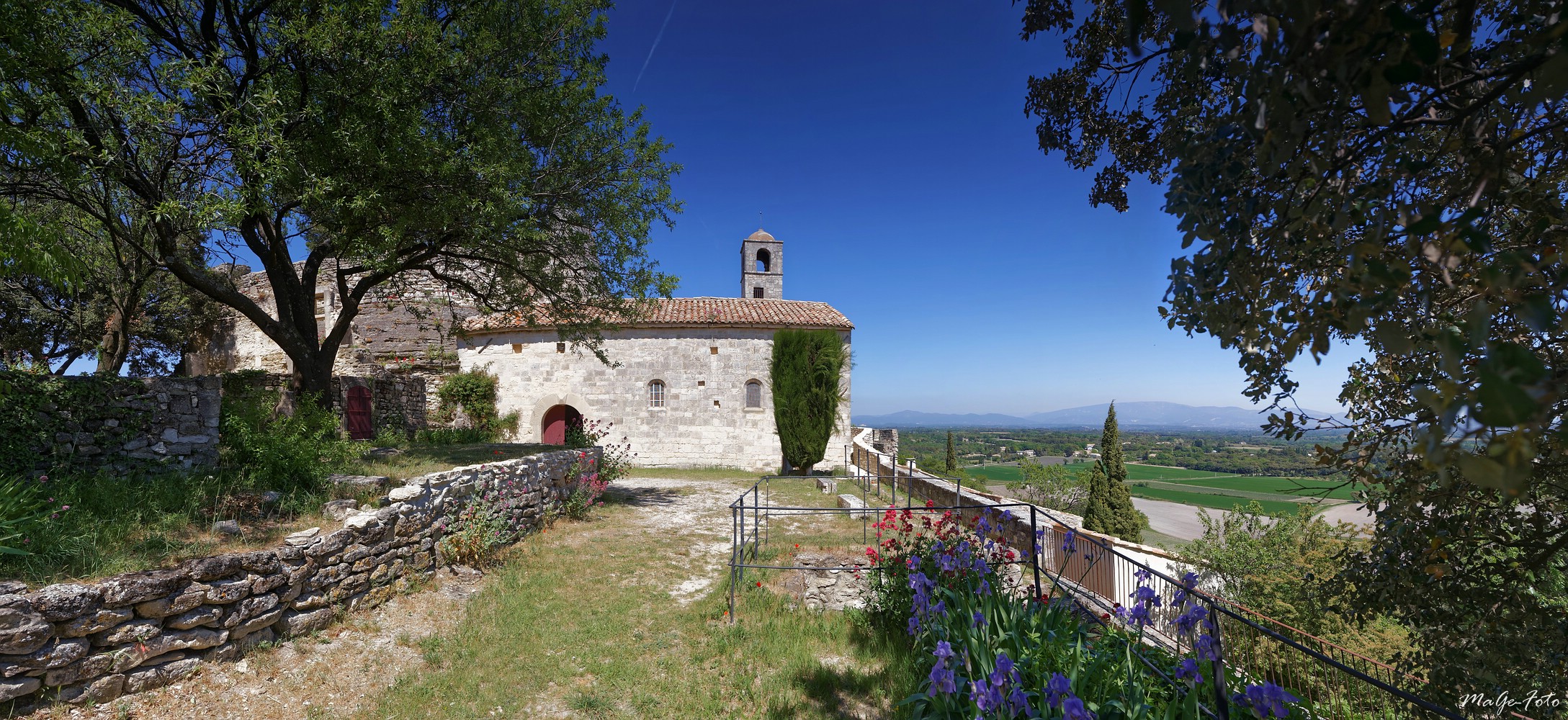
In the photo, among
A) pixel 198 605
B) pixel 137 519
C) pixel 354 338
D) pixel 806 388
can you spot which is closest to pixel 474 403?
pixel 354 338

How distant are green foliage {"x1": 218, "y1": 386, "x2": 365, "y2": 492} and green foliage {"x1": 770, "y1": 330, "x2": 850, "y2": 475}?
10659 millimetres

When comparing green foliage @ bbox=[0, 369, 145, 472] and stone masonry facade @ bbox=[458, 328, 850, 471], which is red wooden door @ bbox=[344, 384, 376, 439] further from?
green foliage @ bbox=[0, 369, 145, 472]

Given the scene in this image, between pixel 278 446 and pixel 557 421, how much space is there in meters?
12.0

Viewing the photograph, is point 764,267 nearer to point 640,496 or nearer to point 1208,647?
point 640,496

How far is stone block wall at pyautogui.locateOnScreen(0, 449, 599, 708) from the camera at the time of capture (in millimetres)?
3367

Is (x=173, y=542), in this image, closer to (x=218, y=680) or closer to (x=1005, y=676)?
(x=218, y=680)

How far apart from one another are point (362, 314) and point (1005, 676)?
20.2m

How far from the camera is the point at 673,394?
17.8 meters

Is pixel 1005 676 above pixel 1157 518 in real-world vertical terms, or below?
above

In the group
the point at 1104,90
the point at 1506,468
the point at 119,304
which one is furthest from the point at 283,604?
the point at 119,304

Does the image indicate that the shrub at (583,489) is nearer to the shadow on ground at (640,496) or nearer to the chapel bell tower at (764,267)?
the shadow on ground at (640,496)

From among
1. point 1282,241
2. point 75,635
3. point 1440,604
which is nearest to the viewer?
point 1282,241

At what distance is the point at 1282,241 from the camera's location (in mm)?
2186

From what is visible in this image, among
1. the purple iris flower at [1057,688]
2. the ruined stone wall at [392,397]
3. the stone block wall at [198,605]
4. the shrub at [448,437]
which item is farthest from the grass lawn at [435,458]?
the purple iris flower at [1057,688]
